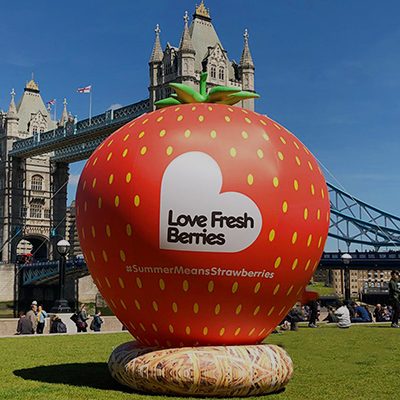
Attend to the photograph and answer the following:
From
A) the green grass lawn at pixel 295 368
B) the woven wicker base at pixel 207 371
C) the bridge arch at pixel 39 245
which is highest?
the bridge arch at pixel 39 245

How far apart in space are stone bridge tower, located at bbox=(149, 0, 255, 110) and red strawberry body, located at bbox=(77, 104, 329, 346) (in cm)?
4242

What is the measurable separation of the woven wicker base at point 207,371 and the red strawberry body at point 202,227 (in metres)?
0.21

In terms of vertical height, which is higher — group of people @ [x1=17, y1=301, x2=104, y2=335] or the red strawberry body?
the red strawberry body

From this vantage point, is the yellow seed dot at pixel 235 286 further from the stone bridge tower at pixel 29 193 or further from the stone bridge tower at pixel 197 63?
the stone bridge tower at pixel 29 193

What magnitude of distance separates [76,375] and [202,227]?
326 centimetres

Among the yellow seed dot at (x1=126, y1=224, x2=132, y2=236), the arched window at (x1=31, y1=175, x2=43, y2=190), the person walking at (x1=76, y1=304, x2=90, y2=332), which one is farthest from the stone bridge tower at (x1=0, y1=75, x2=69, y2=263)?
the yellow seed dot at (x1=126, y1=224, x2=132, y2=236)

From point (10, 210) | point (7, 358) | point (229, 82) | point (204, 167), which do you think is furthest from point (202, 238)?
point (10, 210)

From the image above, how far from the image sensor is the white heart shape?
738cm

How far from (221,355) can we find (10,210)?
2815 inches

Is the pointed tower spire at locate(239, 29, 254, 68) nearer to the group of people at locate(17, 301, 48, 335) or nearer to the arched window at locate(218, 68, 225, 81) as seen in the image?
the arched window at locate(218, 68, 225, 81)

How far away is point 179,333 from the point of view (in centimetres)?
770

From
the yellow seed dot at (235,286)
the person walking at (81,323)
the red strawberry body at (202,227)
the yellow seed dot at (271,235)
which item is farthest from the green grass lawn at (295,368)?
the person walking at (81,323)

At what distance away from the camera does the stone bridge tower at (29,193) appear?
7569 centimetres

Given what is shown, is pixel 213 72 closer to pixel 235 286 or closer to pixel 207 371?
pixel 235 286
